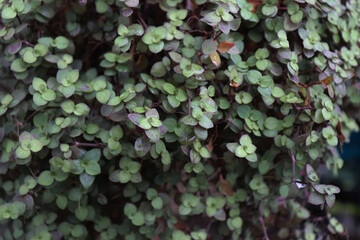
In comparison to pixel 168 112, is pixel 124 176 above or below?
below

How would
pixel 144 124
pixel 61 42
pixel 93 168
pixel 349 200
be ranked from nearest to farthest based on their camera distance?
pixel 144 124 < pixel 93 168 < pixel 61 42 < pixel 349 200

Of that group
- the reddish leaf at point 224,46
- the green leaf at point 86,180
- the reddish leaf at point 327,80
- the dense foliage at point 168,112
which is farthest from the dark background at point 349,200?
the green leaf at point 86,180

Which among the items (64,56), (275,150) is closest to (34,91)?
(64,56)

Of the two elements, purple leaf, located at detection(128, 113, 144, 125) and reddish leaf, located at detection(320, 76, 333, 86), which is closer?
purple leaf, located at detection(128, 113, 144, 125)

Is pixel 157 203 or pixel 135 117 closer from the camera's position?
pixel 135 117

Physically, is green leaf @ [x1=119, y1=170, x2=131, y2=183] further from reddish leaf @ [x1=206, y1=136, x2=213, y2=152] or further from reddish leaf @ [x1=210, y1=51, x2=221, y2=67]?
reddish leaf @ [x1=210, y1=51, x2=221, y2=67]

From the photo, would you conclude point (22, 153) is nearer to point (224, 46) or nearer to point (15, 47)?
point (15, 47)

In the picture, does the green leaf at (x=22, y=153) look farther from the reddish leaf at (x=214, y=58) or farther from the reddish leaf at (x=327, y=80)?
the reddish leaf at (x=327, y=80)

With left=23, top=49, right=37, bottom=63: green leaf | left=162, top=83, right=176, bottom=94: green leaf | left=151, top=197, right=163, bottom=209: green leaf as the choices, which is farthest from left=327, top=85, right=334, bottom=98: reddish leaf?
left=23, top=49, right=37, bottom=63: green leaf

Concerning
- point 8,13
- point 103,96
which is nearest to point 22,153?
point 103,96
